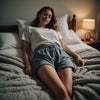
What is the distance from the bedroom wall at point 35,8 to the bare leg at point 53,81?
1428 mm

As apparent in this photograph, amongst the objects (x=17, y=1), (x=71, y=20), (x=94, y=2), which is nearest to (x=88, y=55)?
(x=71, y=20)

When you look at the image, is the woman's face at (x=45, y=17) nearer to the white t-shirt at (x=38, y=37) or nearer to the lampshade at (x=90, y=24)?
the white t-shirt at (x=38, y=37)

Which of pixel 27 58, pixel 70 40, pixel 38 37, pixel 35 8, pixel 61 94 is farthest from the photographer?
pixel 35 8

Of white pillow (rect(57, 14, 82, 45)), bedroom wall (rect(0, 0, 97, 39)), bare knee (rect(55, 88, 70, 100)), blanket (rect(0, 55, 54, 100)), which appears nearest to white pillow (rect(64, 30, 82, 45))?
white pillow (rect(57, 14, 82, 45))

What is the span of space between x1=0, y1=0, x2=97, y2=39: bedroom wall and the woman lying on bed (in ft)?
1.89

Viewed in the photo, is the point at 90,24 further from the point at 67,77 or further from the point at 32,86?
the point at 32,86

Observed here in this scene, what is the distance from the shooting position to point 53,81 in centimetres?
82

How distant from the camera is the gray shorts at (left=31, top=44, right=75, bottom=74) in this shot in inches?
40.2

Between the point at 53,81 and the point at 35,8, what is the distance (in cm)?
166

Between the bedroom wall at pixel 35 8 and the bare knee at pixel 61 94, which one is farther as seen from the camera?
the bedroom wall at pixel 35 8

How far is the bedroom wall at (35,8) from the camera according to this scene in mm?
1940

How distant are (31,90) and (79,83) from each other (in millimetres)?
381

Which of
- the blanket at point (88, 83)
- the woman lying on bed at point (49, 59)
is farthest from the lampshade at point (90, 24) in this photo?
the blanket at point (88, 83)

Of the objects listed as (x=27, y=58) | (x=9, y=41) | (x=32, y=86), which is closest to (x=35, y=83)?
(x=32, y=86)
